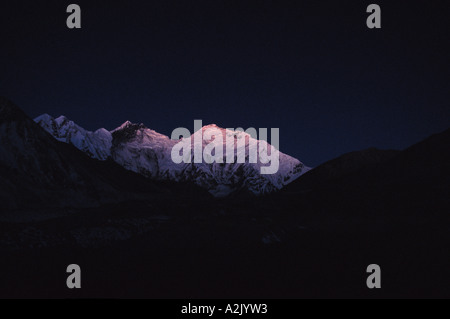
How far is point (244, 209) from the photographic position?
133750mm

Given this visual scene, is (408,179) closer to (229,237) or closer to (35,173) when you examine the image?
(229,237)

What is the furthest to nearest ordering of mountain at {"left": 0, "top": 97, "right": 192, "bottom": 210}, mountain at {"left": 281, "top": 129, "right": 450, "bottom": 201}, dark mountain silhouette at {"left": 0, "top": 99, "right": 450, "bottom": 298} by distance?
mountain at {"left": 281, "top": 129, "right": 450, "bottom": 201} < mountain at {"left": 0, "top": 97, "right": 192, "bottom": 210} < dark mountain silhouette at {"left": 0, "top": 99, "right": 450, "bottom": 298}

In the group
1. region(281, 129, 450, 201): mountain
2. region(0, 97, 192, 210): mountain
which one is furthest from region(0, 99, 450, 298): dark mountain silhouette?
region(281, 129, 450, 201): mountain

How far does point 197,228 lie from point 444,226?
53.8 meters

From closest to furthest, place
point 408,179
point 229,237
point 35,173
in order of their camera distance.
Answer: point 229,237 < point 35,173 < point 408,179

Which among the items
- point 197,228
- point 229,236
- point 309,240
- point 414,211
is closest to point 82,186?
point 197,228

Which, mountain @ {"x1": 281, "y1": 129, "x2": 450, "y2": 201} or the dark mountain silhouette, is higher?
mountain @ {"x1": 281, "y1": 129, "x2": 450, "y2": 201}

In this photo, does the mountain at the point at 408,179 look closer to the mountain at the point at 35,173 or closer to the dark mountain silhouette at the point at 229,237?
the dark mountain silhouette at the point at 229,237

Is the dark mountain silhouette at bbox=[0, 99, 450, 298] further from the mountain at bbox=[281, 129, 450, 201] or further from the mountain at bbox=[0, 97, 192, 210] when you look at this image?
the mountain at bbox=[281, 129, 450, 201]

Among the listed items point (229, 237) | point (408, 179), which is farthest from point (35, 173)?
point (408, 179)

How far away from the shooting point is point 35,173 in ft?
459

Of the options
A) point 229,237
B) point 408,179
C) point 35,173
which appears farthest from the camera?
point 408,179

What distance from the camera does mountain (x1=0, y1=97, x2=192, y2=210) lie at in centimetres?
12281

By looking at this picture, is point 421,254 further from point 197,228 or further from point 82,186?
point 82,186
